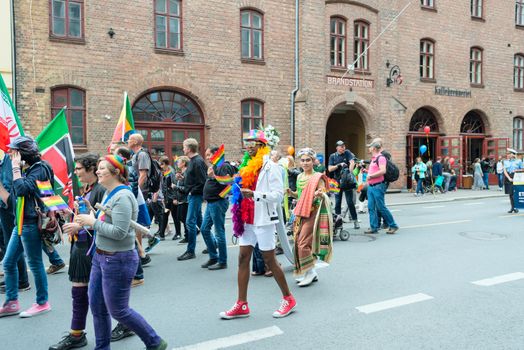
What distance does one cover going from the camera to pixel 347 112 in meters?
24.4

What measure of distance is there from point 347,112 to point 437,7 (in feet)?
22.4

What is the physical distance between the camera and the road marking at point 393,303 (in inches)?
191

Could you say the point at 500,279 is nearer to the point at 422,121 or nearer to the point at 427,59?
the point at 422,121

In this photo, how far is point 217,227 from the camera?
6691 mm

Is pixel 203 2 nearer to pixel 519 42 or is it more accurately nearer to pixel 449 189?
pixel 449 189

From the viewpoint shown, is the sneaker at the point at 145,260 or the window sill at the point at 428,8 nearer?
the sneaker at the point at 145,260

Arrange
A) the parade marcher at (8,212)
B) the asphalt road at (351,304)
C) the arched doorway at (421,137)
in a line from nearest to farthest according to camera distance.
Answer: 1. the asphalt road at (351,304)
2. the parade marcher at (8,212)
3. the arched doorway at (421,137)

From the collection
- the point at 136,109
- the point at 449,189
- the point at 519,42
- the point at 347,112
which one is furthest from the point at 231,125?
the point at 519,42

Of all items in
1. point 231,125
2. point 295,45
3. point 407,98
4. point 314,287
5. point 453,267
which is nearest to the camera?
point 314,287

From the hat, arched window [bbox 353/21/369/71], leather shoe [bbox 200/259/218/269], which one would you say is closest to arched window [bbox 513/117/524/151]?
arched window [bbox 353/21/369/71]

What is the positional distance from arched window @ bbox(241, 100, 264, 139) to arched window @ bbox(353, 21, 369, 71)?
550 centimetres

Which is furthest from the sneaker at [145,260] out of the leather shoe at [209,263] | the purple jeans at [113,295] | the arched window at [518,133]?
the arched window at [518,133]

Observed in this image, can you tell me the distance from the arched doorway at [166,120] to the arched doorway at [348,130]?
7.51 metres

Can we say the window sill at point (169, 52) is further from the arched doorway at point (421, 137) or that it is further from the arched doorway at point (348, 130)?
the arched doorway at point (421, 137)
